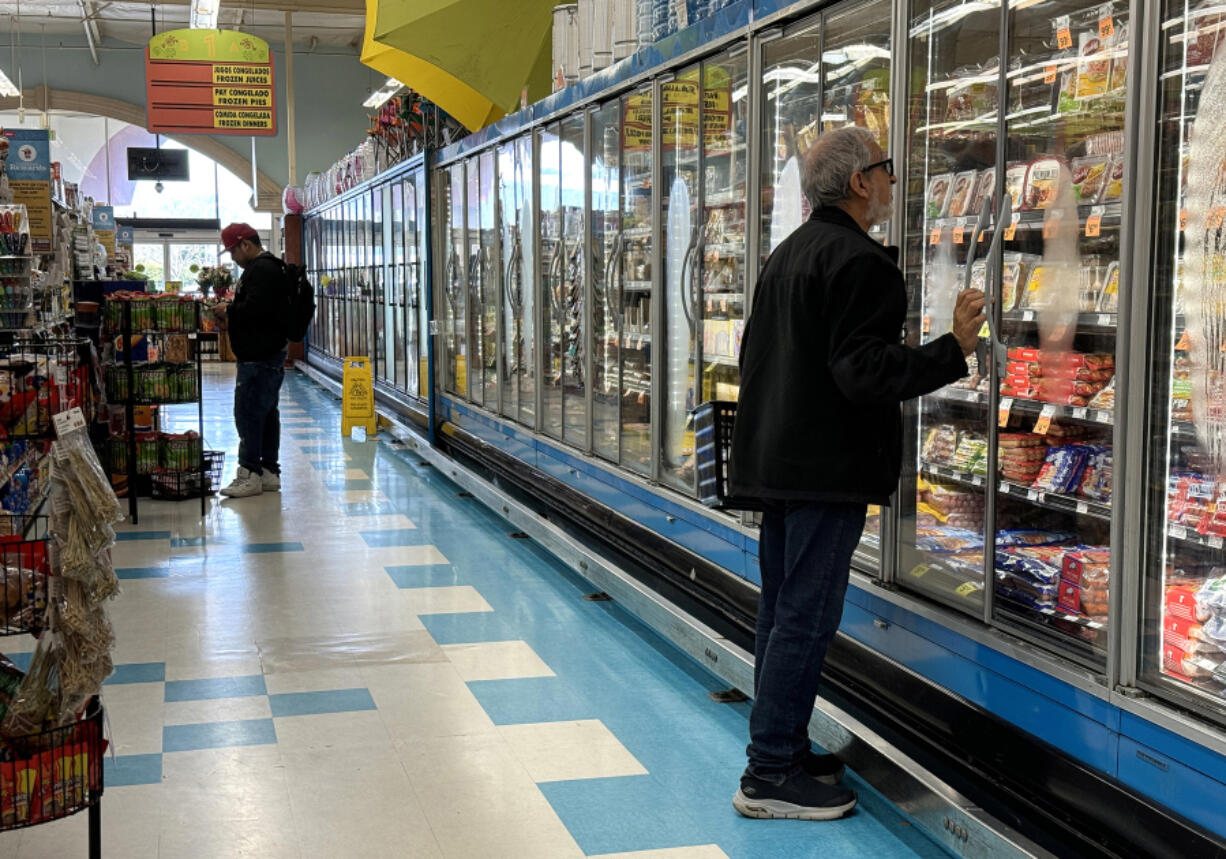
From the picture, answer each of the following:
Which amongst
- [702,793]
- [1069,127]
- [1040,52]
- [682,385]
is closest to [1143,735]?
[702,793]

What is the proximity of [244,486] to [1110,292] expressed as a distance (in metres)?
6.53

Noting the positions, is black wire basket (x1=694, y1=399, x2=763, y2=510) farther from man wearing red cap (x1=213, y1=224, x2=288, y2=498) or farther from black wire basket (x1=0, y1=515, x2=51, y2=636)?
man wearing red cap (x1=213, y1=224, x2=288, y2=498)

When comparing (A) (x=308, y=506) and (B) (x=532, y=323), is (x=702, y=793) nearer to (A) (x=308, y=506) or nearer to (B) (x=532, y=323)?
(B) (x=532, y=323)

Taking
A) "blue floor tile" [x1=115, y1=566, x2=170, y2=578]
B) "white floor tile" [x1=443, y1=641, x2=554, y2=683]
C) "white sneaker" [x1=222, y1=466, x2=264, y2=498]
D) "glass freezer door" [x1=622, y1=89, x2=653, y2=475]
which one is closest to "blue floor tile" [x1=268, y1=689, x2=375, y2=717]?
"white floor tile" [x1=443, y1=641, x2=554, y2=683]

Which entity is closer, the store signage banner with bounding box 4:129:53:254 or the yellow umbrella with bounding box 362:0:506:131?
the store signage banner with bounding box 4:129:53:254

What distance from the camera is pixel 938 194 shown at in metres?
3.80

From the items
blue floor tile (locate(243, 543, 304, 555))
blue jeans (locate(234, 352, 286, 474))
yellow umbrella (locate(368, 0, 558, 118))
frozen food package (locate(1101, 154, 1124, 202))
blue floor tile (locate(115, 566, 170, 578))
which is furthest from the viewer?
blue jeans (locate(234, 352, 286, 474))

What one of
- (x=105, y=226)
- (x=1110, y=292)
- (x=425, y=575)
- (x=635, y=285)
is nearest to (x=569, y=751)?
(x=1110, y=292)

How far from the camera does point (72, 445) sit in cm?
295

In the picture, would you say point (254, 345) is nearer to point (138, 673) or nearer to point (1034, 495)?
point (138, 673)

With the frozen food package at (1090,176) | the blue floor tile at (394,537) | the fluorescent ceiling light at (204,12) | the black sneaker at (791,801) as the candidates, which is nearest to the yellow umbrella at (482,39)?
the blue floor tile at (394,537)

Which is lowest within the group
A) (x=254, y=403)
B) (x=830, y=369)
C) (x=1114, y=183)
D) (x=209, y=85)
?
(x=254, y=403)

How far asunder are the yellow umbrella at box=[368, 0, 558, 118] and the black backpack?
5.87 feet

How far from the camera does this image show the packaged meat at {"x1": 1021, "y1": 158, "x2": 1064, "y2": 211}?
11.1 feet
